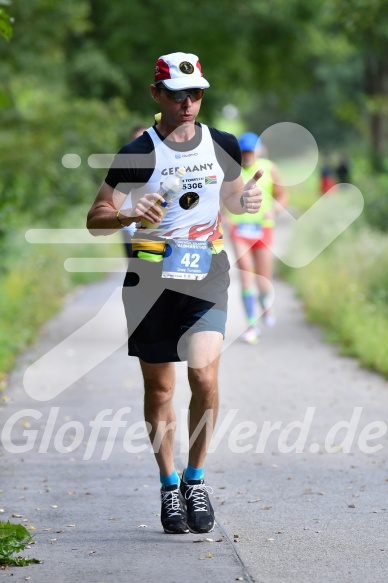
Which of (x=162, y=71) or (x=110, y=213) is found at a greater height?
(x=162, y=71)

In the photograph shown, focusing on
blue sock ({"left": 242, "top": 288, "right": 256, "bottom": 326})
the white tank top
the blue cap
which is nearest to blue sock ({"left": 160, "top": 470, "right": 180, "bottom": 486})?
the white tank top

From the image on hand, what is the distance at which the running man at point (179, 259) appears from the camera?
5781 millimetres

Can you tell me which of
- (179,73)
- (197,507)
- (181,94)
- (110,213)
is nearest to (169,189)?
(110,213)

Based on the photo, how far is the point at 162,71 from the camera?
5.84 metres

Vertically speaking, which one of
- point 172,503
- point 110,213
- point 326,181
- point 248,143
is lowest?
point 172,503

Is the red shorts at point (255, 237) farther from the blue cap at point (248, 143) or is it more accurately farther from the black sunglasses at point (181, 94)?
the black sunglasses at point (181, 94)

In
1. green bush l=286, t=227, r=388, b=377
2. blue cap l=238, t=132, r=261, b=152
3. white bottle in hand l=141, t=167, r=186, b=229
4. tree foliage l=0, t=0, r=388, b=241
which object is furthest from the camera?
tree foliage l=0, t=0, r=388, b=241

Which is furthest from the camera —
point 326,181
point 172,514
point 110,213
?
point 326,181

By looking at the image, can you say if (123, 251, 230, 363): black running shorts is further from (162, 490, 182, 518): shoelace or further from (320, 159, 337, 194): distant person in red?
(320, 159, 337, 194): distant person in red

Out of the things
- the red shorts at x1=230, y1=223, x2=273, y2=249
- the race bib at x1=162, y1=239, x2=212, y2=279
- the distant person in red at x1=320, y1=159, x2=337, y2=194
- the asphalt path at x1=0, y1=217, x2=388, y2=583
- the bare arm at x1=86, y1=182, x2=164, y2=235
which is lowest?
the asphalt path at x1=0, y1=217, x2=388, y2=583

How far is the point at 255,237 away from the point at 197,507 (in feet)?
25.5

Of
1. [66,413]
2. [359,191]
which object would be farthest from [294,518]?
[359,191]

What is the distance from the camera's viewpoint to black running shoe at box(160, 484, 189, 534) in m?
5.95

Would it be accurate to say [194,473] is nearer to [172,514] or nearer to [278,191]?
[172,514]
